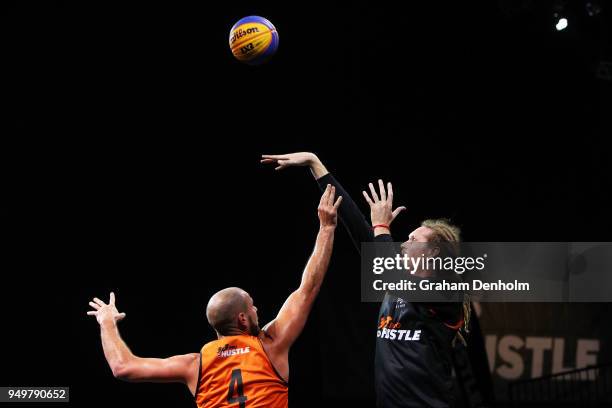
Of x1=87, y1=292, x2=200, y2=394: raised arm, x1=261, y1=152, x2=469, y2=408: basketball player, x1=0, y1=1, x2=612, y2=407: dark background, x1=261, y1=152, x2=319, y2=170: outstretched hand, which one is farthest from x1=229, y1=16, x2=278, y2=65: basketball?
x1=0, y1=1, x2=612, y2=407: dark background

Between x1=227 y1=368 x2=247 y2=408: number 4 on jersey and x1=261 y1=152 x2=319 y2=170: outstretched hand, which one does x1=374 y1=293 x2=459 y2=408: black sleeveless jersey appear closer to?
Result: x1=227 y1=368 x2=247 y2=408: number 4 on jersey

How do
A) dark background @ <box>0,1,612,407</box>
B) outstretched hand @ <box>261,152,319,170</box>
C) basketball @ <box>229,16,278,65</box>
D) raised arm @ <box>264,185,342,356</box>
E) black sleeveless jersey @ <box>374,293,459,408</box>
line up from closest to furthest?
black sleeveless jersey @ <box>374,293,459,408</box>
raised arm @ <box>264,185,342,356</box>
outstretched hand @ <box>261,152,319,170</box>
basketball @ <box>229,16,278,65</box>
dark background @ <box>0,1,612,407</box>

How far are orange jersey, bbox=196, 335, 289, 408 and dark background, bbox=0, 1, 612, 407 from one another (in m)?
4.96

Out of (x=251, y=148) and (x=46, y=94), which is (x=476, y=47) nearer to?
(x=251, y=148)

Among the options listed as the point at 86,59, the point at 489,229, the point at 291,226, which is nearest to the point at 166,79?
the point at 86,59

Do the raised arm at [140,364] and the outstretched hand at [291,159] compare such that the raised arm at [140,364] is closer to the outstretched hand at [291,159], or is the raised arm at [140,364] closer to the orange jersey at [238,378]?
the orange jersey at [238,378]

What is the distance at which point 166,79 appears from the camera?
27.8ft

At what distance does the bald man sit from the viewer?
3209 millimetres

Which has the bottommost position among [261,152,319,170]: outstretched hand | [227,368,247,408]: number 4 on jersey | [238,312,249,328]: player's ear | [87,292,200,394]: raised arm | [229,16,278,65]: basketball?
[227,368,247,408]: number 4 on jersey

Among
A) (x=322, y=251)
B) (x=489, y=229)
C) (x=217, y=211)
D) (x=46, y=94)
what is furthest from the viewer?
(x=489, y=229)

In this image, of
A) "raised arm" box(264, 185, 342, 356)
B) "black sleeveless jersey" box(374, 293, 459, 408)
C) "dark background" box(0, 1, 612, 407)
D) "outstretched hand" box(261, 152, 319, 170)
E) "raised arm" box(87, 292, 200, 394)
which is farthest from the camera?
"dark background" box(0, 1, 612, 407)

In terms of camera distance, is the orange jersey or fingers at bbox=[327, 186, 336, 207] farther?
fingers at bbox=[327, 186, 336, 207]

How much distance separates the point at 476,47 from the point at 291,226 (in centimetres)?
328

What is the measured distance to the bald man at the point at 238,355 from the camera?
321 centimetres
